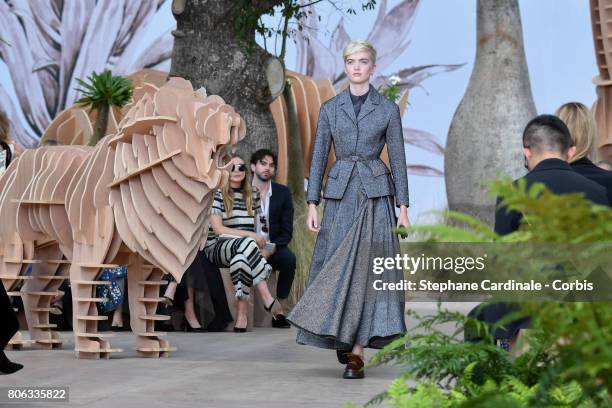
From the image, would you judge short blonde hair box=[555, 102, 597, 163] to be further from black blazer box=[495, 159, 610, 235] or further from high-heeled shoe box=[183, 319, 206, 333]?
A: high-heeled shoe box=[183, 319, 206, 333]

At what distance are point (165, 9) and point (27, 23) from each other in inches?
101

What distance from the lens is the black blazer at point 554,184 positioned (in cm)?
440

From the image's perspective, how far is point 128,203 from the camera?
7117 mm

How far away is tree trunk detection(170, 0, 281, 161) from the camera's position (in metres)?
11.2

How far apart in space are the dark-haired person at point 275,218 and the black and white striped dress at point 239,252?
0.14 meters

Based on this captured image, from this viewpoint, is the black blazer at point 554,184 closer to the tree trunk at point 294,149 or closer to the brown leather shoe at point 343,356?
the brown leather shoe at point 343,356

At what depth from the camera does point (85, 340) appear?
745cm

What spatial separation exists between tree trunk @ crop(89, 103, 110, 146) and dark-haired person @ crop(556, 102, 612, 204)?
299 inches

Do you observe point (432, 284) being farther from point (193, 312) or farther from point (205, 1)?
point (205, 1)

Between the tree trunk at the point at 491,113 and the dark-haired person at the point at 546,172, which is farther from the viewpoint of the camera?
the tree trunk at the point at 491,113

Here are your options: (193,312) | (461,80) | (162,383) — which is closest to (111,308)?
(193,312)

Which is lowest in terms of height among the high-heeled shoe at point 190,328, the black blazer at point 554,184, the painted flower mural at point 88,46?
the high-heeled shoe at point 190,328

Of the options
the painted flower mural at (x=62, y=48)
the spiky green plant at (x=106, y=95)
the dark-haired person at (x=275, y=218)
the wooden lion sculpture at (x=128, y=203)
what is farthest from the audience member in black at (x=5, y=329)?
the painted flower mural at (x=62, y=48)

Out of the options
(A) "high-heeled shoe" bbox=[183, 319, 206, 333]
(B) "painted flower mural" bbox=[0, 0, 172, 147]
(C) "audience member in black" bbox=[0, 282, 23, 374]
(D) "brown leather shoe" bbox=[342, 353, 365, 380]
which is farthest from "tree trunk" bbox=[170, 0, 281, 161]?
(B) "painted flower mural" bbox=[0, 0, 172, 147]
